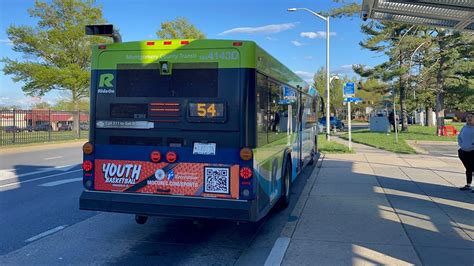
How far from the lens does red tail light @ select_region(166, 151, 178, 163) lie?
18.2 feet

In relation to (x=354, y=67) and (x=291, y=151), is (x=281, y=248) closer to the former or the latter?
(x=291, y=151)

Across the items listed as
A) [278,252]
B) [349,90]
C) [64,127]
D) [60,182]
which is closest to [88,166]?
[278,252]

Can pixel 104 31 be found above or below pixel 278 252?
above

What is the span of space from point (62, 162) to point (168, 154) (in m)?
11.8

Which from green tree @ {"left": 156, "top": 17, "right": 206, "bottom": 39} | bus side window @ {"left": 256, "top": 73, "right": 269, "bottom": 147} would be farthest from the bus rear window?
green tree @ {"left": 156, "top": 17, "right": 206, "bottom": 39}

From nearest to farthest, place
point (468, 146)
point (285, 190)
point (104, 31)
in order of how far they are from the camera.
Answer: point (104, 31), point (285, 190), point (468, 146)

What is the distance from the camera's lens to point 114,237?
6.12 m

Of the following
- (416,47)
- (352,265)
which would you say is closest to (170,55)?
(352,265)

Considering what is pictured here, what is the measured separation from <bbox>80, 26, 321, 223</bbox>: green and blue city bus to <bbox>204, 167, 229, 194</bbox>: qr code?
0.5 inches

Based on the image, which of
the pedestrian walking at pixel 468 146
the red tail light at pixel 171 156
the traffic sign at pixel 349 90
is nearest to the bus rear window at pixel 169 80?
the red tail light at pixel 171 156

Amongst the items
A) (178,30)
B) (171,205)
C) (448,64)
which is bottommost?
(171,205)

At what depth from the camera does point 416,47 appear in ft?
91.6

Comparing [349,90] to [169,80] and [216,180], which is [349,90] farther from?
[216,180]

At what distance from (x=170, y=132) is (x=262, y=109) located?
1.31 metres
